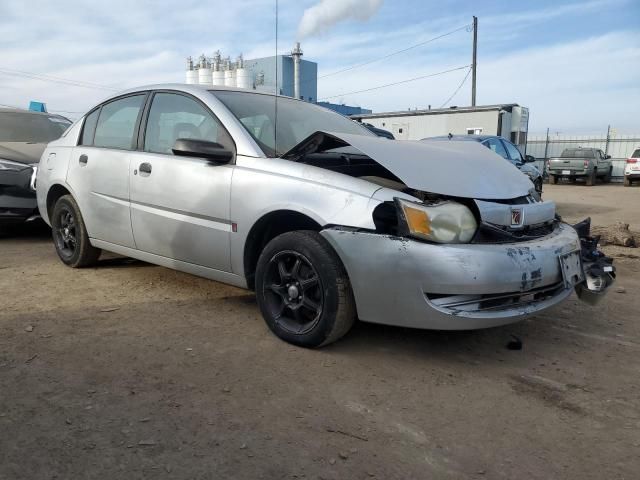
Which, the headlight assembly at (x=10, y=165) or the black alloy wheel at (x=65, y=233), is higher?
the headlight assembly at (x=10, y=165)

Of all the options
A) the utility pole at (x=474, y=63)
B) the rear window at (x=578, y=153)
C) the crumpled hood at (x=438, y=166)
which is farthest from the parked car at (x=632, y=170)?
the crumpled hood at (x=438, y=166)

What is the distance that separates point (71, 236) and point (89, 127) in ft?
3.26

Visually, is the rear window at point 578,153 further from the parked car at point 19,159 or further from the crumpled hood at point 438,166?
the crumpled hood at point 438,166

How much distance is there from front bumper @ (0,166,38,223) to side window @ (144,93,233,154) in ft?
8.99

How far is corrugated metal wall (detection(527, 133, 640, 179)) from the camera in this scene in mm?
24548

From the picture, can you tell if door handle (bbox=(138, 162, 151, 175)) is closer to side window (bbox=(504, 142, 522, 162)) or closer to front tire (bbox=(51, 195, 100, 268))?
front tire (bbox=(51, 195, 100, 268))

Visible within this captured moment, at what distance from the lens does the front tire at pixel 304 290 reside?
2863 millimetres

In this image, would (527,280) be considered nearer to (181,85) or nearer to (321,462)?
(321,462)

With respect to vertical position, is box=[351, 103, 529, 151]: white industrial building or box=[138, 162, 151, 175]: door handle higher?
box=[351, 103, 529, 151]: white industrial building

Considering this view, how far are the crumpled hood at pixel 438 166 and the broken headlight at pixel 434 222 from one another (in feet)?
0.46

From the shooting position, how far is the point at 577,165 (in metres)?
20.0

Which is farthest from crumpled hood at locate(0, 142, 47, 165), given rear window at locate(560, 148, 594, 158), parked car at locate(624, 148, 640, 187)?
parked car at locate(624, 148, 640, 187)

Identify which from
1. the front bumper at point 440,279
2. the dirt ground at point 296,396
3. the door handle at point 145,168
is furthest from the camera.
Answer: the door handle at point 145,168

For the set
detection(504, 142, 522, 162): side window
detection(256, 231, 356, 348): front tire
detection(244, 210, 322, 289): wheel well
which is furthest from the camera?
detection(504, 142, 522, 162): side window
